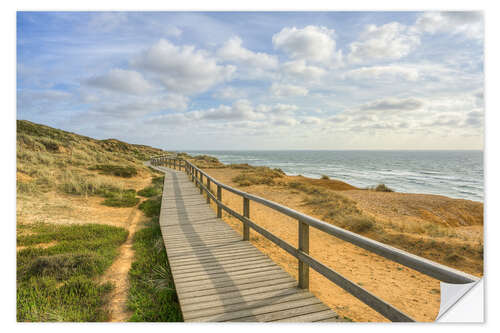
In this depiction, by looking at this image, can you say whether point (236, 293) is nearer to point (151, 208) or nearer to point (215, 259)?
point (215, 259)

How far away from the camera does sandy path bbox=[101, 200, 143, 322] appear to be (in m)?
3.75

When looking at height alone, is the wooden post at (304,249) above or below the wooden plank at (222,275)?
above

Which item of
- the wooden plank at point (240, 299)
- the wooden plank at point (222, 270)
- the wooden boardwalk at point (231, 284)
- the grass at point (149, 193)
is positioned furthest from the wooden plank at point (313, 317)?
the grass at point (149, 193)

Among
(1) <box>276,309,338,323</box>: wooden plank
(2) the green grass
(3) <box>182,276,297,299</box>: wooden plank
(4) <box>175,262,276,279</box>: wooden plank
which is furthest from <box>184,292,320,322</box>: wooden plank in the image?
(2) the green grass

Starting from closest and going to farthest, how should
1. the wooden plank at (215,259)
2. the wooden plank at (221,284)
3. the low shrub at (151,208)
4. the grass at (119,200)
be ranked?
1. the wooden plank at (221,284)
2. the wooden plank at (215,259)
3. the low shrub at (151,208)
4. the grass at (119,200)

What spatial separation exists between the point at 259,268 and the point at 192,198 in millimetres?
7098

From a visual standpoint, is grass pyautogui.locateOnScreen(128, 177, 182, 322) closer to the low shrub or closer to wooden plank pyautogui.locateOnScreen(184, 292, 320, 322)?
wooden plank pyautogui.locateOnScreen(184, 292, 320, 322)

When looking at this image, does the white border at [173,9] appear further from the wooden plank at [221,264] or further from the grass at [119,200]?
the grass at [119,200]

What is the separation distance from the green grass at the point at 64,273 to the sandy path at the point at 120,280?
0.39 ft

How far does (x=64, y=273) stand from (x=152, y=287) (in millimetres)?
1776

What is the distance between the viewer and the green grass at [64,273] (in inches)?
142

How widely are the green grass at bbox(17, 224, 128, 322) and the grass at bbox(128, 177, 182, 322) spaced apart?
448 mm

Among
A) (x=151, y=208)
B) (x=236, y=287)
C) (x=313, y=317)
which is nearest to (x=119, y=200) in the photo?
(x=151, y=208)
